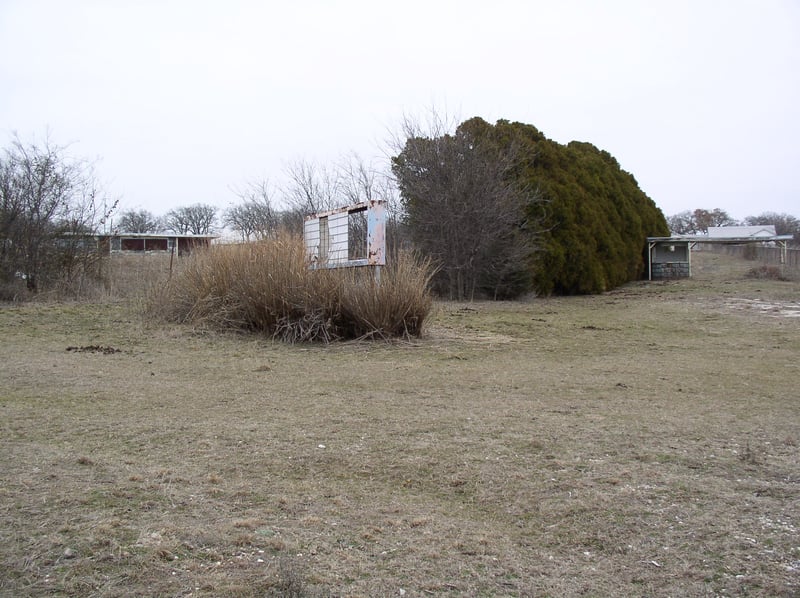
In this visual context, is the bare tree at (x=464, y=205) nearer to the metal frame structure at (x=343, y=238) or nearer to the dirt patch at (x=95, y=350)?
the metal frame structure at (x=343, y=238)

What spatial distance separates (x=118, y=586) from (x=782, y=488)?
2.85 m

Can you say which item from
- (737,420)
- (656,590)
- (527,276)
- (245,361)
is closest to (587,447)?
(737,420)

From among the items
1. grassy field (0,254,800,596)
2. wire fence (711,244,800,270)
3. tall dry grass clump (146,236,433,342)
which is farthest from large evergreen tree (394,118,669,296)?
grassy field (0,254,800,596)

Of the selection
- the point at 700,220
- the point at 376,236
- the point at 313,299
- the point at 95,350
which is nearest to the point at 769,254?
the point at 376,236

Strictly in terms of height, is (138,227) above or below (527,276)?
above

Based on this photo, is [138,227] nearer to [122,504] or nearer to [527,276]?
[527,276]

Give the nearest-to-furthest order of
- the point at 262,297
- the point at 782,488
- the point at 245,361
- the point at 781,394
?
1. the point at 782,488
2. the point at 781,394
3. the point at 245,361
4. the point at 262,297

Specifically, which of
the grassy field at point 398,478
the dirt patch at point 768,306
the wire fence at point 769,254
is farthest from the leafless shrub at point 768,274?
the grassy field at point 398,478

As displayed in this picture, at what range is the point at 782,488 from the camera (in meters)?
3.23

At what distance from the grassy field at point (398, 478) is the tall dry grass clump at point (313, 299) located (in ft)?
6.40

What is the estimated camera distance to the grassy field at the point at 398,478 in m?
2.40

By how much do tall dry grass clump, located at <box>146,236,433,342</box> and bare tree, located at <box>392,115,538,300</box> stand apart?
8322 mm

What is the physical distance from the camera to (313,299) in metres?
9.19

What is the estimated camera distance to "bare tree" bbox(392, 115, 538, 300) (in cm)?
1781
